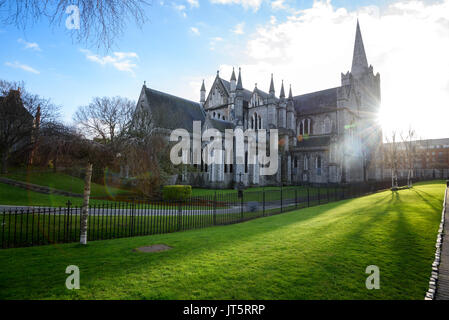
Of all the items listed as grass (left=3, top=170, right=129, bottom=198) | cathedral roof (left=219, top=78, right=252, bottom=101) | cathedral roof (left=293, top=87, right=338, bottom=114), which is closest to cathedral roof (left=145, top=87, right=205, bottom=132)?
cathedral roof (left=219, top=78, right=252, bottom=101)

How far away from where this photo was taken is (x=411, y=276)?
13.1 feet

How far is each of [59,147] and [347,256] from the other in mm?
7641

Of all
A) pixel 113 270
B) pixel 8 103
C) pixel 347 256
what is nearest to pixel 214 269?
pixel 113 270

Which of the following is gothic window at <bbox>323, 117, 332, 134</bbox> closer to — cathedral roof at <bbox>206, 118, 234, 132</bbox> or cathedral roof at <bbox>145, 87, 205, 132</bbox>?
cathedral roof at <bbox>206, 118, 234, 132</bbox>

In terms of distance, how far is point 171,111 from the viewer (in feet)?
117

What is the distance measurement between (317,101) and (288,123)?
9142 mm

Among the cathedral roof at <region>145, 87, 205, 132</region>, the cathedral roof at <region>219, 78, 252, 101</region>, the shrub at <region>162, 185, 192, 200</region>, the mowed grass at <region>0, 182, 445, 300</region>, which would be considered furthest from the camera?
the cathedral roof at <region>219, 78, 252, 101</region>

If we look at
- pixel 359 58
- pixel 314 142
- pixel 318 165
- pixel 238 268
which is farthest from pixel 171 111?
pixel 359 58

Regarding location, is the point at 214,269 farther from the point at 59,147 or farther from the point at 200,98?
the point at 200,98

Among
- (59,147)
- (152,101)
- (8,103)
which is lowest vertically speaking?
(59,147)

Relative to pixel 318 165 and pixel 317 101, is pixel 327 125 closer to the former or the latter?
pixel 317 101

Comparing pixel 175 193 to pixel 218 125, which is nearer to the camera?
pixel 175 193

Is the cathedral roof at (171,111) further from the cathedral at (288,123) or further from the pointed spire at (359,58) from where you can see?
the pointed spire at (359,58)

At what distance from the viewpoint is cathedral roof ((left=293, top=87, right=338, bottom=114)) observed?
41.8m
